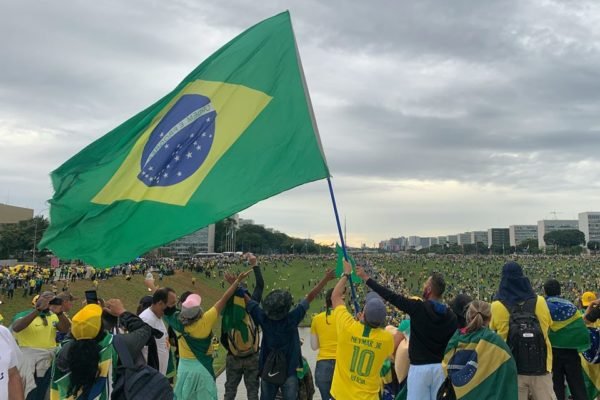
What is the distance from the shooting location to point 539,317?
179 inches

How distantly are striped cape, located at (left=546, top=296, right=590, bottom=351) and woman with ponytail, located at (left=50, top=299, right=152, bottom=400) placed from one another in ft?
13.6

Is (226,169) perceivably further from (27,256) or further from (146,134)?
(27,256)

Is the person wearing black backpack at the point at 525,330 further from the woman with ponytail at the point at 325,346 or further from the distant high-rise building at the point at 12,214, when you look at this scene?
the distant high-rise building at the point at 12,214

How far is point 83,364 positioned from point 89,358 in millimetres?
55

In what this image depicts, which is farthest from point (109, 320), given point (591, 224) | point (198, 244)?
point (591, 224)

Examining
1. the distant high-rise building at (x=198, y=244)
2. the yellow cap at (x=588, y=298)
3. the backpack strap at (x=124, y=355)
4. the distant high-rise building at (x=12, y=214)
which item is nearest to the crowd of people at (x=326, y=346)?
the backpack strap at (x=124, y=355)

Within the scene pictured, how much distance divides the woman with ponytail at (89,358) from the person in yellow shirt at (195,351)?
0.90 meters

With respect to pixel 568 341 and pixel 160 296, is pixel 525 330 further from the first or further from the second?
pixel 160 296

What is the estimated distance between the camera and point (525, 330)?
14.7 feet

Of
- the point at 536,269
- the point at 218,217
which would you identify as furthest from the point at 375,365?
the point at 536,269

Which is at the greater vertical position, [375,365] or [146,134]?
[146,134]

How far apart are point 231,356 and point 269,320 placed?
0.93 meters

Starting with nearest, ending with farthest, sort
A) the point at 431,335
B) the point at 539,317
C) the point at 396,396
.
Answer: the point at 431,335, the point at 396,396, the point at 539,317

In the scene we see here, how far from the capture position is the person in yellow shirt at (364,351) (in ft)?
12.8
